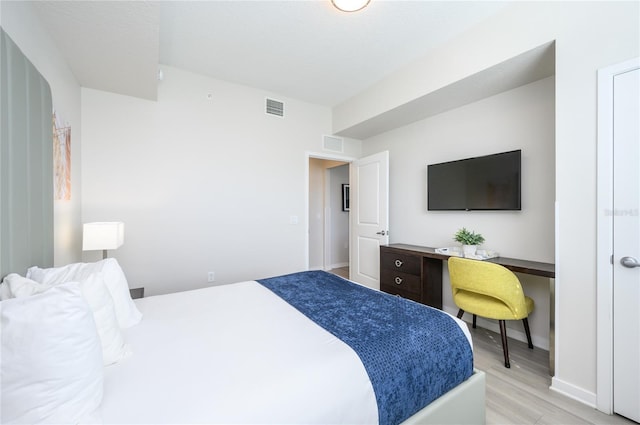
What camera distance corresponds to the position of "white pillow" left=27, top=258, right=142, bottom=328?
1.22m

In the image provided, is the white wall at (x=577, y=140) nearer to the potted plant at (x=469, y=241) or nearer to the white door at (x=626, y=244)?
the white door at (x=626, y=244)

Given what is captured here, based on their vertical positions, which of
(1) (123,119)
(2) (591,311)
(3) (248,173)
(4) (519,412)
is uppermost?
(1) (123,119)

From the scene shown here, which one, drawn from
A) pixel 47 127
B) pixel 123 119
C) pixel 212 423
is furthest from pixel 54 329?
pixel 123 119

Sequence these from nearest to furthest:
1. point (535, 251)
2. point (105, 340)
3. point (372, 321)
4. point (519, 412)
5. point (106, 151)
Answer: point (105, 340) → point (372, 321) → point (519, 412) → point (535, 251) → point (106, 151)

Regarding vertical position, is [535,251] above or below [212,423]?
above

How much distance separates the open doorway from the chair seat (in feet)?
10.0

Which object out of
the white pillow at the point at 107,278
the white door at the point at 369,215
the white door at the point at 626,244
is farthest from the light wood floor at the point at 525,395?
the white pillow at the point at 107,278

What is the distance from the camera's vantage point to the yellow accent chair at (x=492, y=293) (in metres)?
2.04

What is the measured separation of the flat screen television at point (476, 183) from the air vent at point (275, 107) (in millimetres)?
2056

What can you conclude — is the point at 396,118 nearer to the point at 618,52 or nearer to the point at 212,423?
the point at 618,52

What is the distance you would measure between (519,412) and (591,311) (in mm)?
786

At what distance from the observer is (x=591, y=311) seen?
167 centimetres

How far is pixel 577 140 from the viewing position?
67.8 inches

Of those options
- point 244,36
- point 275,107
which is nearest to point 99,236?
point 244,36
